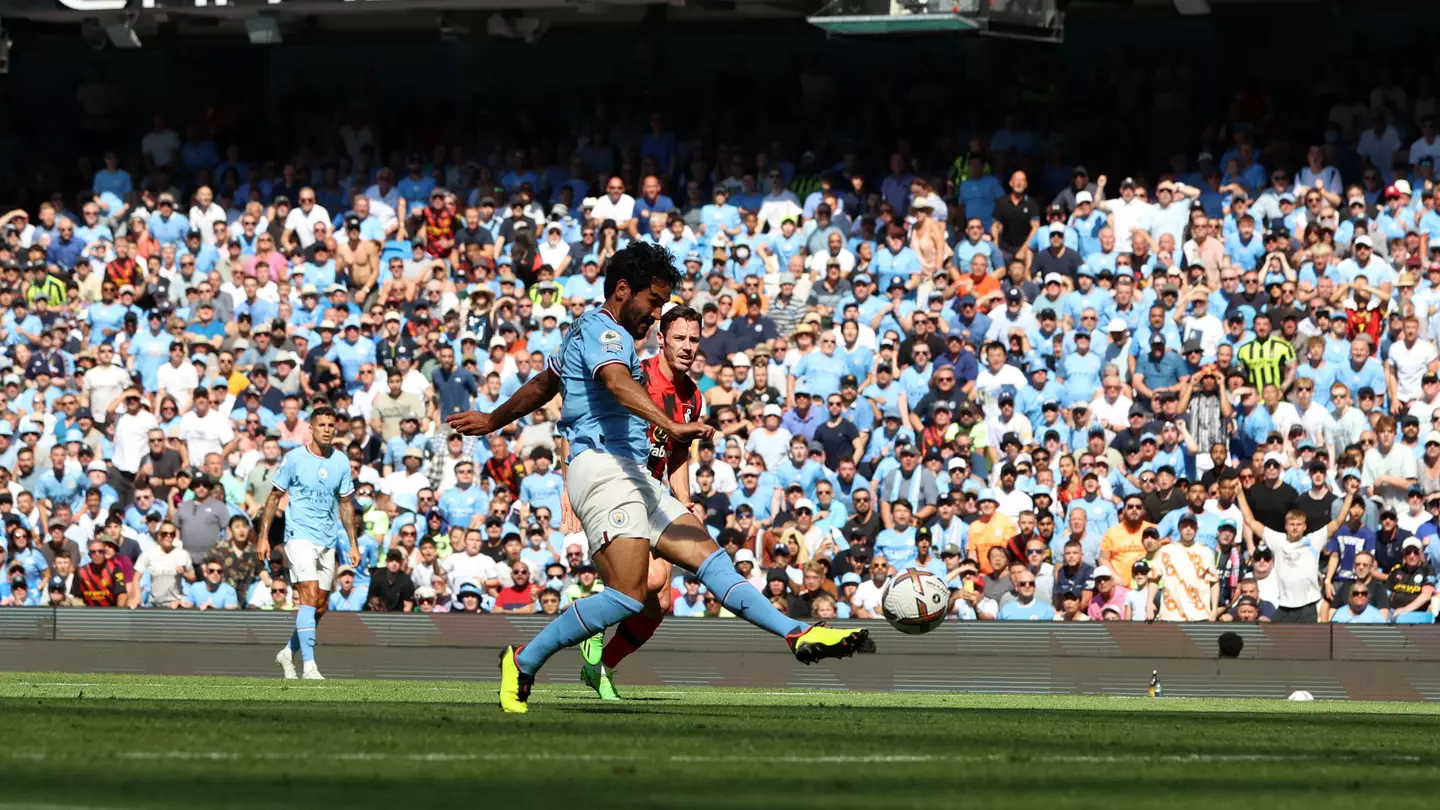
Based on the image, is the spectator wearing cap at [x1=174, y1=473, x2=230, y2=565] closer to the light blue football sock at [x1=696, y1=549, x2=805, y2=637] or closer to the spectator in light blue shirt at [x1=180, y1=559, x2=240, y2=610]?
the spectator in light blue shirt at [x1=180, y1=559, x2=240, y2=610]

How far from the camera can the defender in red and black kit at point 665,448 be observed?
11945 millimetres

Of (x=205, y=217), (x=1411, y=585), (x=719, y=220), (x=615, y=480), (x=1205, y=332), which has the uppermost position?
(x=205, y=217)

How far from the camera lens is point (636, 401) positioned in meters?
9.74

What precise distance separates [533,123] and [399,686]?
1491cm

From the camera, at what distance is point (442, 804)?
5750mm

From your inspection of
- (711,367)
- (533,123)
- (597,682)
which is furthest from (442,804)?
(533,123)

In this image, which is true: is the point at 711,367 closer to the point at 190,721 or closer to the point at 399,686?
the point at 399,686

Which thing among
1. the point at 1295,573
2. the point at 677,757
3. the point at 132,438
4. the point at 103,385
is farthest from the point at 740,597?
the point at 103,385

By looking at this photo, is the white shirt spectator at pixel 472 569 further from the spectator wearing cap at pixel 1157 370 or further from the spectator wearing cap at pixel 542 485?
the spectator wearing cap at pixel 1157 370

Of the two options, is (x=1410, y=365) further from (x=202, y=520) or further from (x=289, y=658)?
(x=202, y=520)

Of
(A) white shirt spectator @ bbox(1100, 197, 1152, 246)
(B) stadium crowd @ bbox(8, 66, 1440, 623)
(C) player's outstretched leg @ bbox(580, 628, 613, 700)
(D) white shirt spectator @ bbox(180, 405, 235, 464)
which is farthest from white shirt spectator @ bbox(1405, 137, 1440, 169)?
(C) player's outstretched leg @ bbox(580, 628, 613, 700)

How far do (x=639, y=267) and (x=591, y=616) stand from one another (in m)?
1.58

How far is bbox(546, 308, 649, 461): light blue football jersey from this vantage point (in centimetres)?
1012

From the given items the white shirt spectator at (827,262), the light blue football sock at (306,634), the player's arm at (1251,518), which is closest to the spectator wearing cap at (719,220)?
the white shirt spectator at (827,262)
